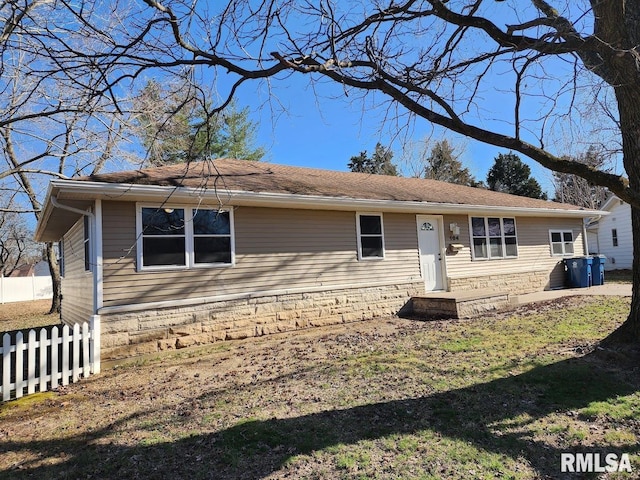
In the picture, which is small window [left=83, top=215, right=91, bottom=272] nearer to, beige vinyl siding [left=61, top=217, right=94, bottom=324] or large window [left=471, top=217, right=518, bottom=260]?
beige vinyl siding [left=61, top=217, right=94, bottom=324]

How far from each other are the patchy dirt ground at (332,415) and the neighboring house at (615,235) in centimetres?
1985

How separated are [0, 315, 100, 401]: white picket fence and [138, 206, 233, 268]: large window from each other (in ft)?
5.09

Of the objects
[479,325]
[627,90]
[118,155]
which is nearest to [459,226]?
[479,325]

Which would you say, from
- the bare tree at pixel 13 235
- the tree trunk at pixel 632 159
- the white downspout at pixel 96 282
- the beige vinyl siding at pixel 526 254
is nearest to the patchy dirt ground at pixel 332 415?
the white downspout at pixel 96 282

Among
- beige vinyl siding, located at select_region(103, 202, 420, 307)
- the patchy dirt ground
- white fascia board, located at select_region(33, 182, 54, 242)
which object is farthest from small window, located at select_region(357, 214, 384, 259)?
white fascia board, located at select_region(33, 182, 54, 242)

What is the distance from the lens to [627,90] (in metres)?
4.51

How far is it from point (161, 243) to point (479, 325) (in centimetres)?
665

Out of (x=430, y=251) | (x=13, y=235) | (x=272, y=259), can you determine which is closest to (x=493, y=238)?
(x=430, y=251)

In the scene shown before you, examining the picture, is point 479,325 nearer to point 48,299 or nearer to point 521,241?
point 521,241

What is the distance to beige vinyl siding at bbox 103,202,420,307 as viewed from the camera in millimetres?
6984

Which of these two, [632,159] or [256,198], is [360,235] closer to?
[256,198]

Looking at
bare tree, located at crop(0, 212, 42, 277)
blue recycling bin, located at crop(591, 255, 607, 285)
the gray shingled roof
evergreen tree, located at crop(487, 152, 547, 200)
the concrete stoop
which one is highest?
evergreen tree, located at crop(487, 152, 547, 200)

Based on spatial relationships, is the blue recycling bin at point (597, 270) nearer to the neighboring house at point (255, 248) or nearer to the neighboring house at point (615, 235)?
the neighboring house at point (255, 248)

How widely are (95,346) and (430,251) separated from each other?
8.71 m
